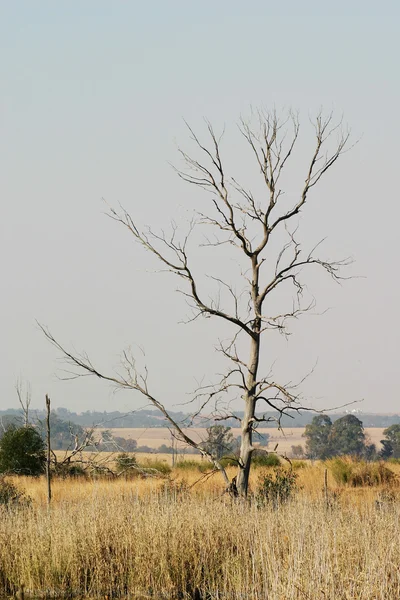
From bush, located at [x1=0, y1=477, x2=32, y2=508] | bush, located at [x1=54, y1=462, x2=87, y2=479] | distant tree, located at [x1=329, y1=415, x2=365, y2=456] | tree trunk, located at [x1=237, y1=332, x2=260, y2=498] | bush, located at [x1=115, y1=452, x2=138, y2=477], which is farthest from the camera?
distant tree, located at [x1=329, y1=415, x2=365, y2=456]

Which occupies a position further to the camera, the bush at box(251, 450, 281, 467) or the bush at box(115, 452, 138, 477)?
the bush at box(251, 450, 281, 467)

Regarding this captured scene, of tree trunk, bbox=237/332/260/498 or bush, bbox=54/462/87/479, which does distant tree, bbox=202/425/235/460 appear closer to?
tree trunk, bbox=237/332/260/498

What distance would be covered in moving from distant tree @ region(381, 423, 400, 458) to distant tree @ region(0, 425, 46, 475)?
5630cm

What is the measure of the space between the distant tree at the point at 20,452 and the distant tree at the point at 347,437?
61.6m

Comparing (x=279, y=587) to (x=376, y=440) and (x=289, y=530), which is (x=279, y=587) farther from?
(x=376, y=440)

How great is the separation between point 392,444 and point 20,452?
215 ft

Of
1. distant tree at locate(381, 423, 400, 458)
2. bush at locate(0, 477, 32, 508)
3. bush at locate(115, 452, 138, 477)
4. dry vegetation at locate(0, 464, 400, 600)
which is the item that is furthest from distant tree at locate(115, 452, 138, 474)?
distant tree at locate(381, 423, 400, 458)

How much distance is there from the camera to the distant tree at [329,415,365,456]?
91188mm

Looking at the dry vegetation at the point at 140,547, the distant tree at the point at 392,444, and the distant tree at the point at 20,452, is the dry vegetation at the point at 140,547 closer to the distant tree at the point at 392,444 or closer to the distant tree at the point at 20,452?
the distant tree at the point at 20,452

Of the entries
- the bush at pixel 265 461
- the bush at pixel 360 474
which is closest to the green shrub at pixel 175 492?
the bush at pixel 360 474

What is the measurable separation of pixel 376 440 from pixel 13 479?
121657mm

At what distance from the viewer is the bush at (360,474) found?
28.2 m

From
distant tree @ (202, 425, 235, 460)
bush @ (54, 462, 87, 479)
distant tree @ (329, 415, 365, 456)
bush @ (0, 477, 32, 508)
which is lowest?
bush @ (0, 477, 32, 508)

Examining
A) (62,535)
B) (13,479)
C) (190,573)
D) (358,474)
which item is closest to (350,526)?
(190,573)
